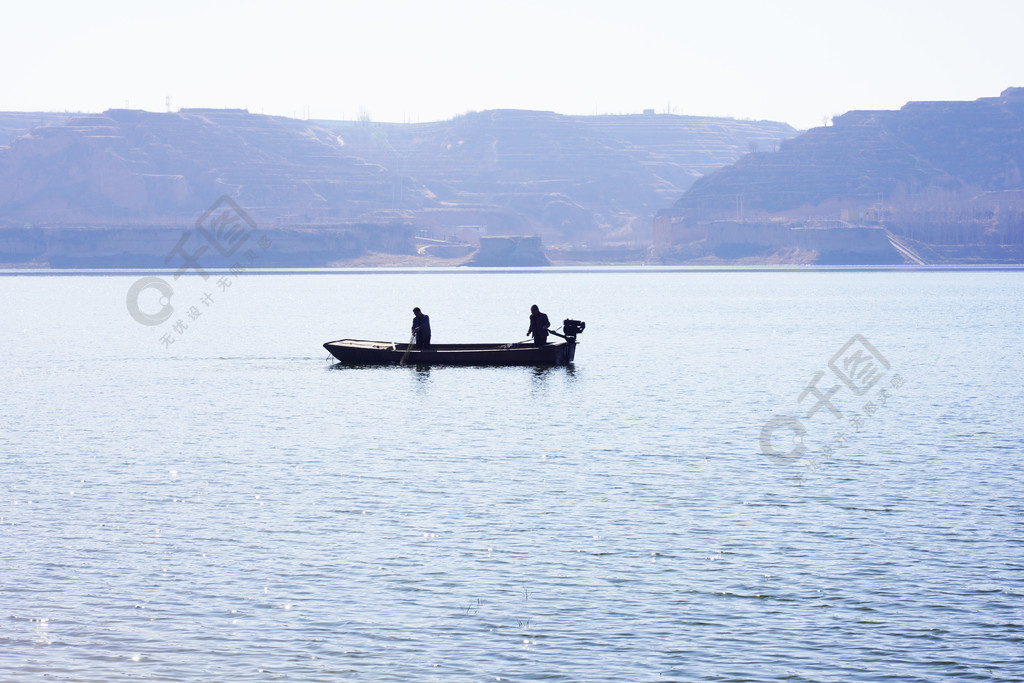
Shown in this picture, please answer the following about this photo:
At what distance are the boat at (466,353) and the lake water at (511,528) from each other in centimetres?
152

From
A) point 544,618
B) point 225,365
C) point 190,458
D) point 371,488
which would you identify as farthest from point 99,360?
point 544,618

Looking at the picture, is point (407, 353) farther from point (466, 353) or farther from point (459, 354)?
point (466, 353)

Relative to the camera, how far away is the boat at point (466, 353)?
58.6 metres

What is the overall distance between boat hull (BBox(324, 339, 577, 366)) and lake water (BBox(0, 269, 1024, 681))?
4.91ft

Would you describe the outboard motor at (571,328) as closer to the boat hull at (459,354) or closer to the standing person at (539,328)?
the boat hull at (459,354)

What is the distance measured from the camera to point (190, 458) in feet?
112

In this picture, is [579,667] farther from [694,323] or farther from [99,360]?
[694,323]

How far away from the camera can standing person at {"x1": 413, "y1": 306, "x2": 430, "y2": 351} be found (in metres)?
57.9

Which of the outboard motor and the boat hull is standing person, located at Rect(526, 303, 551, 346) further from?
the outboard motor

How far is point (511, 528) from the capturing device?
24859 mm

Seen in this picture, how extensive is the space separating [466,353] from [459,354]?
0.57 m

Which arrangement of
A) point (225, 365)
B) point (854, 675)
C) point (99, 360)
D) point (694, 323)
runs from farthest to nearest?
1. point (694, 323)
2. point (99, 360)
3. point (225, 365)
4. point (854, 675)

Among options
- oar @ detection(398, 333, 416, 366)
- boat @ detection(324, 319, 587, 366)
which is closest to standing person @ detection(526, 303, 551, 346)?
boat @ detection(324, 319, 587, 366)

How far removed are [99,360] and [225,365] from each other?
968cm
